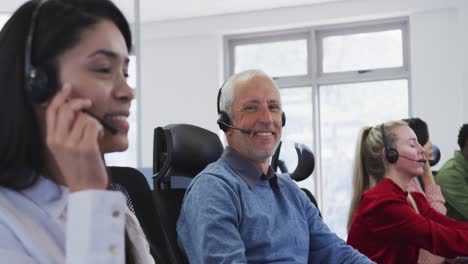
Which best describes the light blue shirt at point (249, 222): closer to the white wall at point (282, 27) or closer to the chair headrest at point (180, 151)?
the chair headrest at point (180, 151)

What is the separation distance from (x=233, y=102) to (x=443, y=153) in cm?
417

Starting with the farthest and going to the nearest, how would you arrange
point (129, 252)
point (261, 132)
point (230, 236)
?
point (261, 132) → point (230, 236) → point (129, 252)

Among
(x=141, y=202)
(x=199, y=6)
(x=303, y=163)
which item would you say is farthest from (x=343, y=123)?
(x=141, y=202)

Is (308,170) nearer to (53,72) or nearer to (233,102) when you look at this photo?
(233,102)

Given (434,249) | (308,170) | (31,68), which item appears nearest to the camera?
(31,68)

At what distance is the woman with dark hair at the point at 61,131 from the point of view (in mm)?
776

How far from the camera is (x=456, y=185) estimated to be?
316cm

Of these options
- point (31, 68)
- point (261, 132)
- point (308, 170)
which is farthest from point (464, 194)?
point (31, 68)

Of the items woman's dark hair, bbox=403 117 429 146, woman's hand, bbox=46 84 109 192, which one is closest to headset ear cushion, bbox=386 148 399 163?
woman's dark hair, bbox=403 117 429 146

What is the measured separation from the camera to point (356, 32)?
20.2 ft

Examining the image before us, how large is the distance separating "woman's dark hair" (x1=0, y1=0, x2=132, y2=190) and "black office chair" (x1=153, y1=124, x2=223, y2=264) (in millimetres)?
923

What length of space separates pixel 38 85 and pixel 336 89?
18.3 ft

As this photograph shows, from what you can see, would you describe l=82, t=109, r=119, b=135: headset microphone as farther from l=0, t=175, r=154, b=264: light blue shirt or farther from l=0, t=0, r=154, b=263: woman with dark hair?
l=0, t=175, r=154, b=264: light blue shirt

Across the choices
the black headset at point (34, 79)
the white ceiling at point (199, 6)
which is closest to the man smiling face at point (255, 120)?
the black headset at point (34, 79)
